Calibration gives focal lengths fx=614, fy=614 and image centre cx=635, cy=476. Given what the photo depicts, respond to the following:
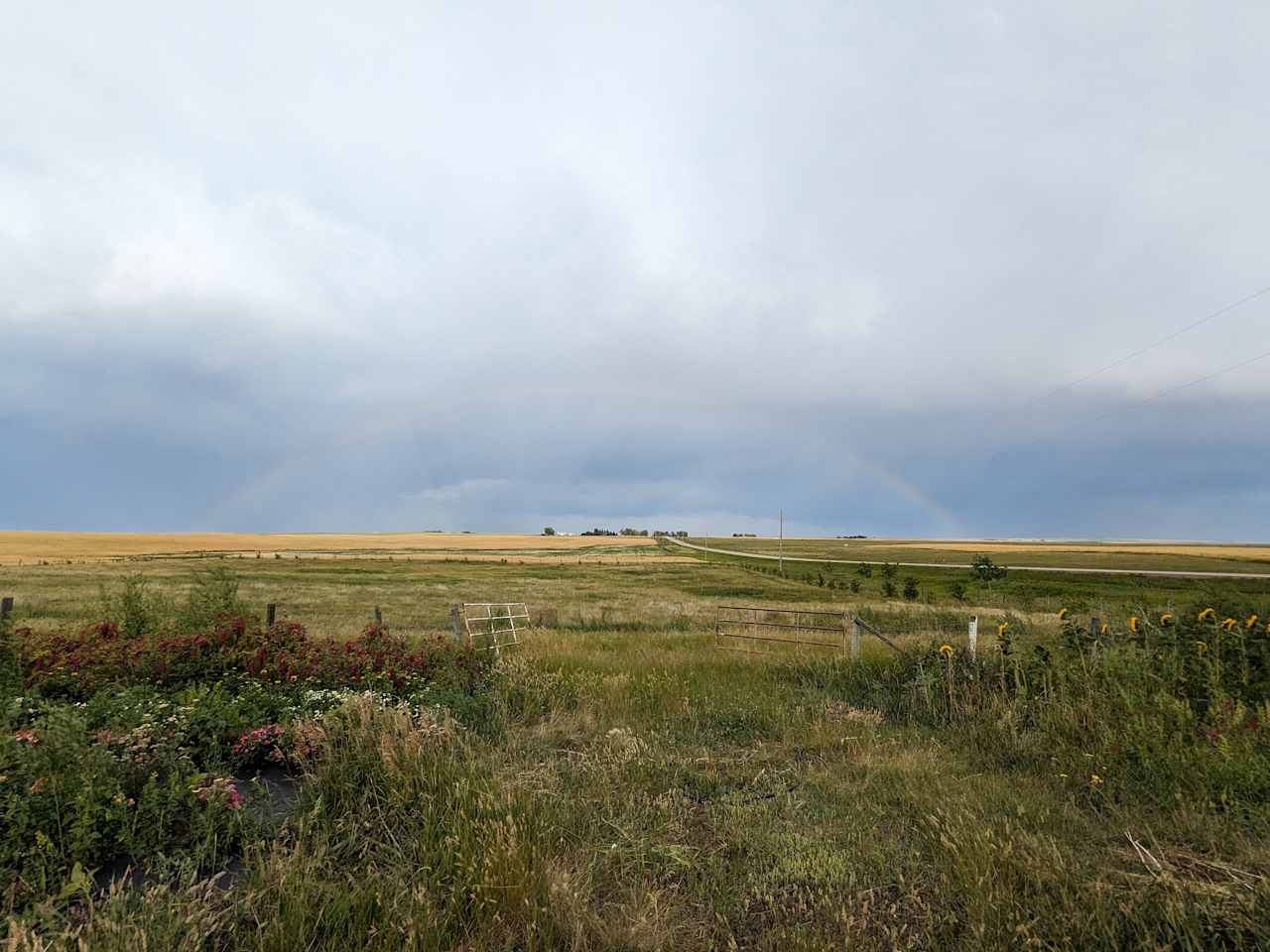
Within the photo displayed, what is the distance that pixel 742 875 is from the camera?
449cm

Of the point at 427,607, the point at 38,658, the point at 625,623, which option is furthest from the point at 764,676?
the point at 427,607

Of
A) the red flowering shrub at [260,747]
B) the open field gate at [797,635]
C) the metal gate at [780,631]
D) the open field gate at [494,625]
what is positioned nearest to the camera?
the red flowering shrub at [260,747]

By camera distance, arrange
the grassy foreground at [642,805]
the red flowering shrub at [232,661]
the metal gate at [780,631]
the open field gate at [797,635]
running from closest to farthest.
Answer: the grassy foreground at [642,805] < the red flowering shrub at [232,661] < the open field gate at [797,635] < the metal gate at [780,631]

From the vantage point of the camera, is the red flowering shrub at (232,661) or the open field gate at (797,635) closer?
the red flowering shrub at (232,661)

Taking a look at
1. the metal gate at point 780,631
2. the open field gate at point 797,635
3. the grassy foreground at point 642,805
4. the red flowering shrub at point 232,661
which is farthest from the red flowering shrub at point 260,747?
the metal gate at point 780,631

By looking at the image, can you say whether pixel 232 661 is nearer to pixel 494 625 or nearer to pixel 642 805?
pixel 642 805

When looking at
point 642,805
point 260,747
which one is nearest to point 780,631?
point 642,805

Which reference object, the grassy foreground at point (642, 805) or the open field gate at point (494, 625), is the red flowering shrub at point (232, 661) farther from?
the open field gate at point (494, 625)

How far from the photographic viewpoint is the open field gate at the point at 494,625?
49.2ft

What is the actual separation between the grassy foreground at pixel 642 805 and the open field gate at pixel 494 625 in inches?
194

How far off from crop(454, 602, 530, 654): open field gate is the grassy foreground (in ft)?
16.2

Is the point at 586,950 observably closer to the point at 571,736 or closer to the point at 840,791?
the point at 840,791

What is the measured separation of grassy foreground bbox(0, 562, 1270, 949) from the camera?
3.57 metres

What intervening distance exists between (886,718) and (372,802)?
702cm
